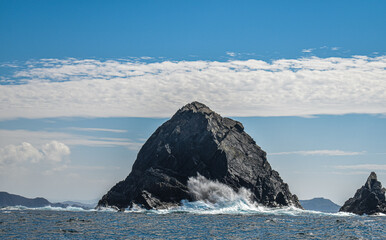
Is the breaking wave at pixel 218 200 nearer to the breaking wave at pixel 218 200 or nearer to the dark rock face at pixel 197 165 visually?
the breaking wave at pixel 218 200

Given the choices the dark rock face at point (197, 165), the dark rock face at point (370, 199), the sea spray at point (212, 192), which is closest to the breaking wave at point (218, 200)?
the sea spray at point (212, 192)

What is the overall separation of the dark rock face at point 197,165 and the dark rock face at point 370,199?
24.6 m

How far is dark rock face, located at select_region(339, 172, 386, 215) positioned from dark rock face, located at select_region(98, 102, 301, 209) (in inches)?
968

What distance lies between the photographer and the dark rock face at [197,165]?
172500mm

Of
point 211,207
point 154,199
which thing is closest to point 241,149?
point 211,207

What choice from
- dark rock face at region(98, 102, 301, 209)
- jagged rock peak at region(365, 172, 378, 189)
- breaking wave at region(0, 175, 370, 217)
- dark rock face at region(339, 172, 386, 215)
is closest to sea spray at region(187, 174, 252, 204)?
breaking wave at region(0, 175, 370, 217)

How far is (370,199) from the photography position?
18988 centimetres

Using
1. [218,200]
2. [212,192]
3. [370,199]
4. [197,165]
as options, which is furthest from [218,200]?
[370,199]

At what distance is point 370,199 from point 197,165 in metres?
71.6

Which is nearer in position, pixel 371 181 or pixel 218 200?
pixel 218 200

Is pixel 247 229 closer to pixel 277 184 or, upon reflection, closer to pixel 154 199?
pixel 154 199

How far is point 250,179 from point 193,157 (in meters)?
23.4

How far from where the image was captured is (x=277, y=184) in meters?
188

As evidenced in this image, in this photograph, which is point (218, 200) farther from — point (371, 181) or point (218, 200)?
point (371, 181)
